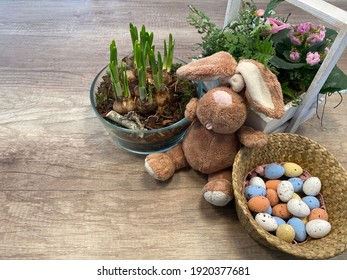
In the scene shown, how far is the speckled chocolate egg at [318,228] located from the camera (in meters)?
0.49

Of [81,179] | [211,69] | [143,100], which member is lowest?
[81,179]


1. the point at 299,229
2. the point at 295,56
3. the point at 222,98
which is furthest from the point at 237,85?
the point at 299,229

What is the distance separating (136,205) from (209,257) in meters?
0.16

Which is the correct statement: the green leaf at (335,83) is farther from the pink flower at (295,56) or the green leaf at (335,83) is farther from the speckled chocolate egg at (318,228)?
the speckled chocolate egg at (318,228)

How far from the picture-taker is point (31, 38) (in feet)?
2.92

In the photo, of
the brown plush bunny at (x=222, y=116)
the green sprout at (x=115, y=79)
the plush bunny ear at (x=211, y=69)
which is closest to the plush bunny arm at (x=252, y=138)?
the brown plush bunny at (x=222, y=116)

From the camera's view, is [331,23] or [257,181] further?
[257,181]

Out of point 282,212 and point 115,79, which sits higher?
point 115,79

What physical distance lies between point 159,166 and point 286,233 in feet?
0.78

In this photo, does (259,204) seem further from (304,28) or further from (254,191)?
(304,28)

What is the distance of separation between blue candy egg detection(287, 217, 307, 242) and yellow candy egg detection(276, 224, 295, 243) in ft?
0.05

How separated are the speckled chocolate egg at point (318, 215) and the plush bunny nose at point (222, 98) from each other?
0.76ft

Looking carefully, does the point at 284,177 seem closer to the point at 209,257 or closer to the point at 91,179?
the point at 209,257

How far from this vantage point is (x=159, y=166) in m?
0.57
